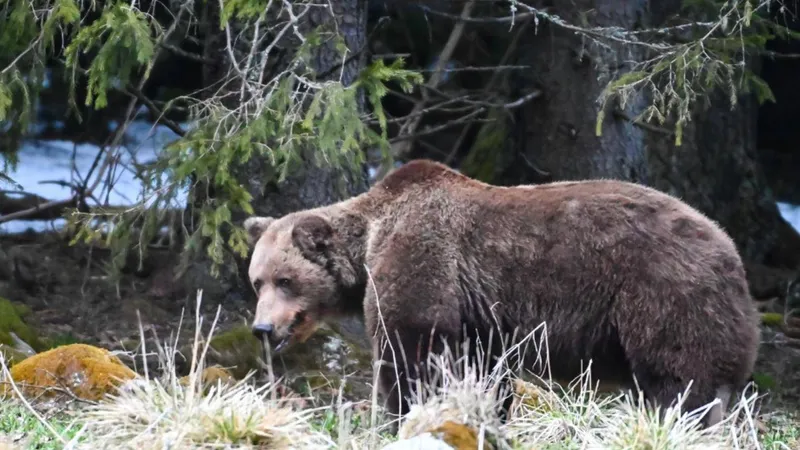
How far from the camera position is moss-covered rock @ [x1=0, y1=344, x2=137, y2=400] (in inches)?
268

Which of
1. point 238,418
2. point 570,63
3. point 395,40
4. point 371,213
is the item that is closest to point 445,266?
point 371,213

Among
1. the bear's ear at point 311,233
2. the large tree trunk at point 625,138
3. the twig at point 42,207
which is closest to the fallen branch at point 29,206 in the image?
the twig at point 42,207

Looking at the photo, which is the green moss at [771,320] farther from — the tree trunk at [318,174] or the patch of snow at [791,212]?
the tree trunk at [318,174]

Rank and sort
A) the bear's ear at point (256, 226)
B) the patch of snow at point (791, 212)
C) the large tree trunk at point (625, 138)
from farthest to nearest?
the patch of snow at point (791, 212) < the large tree trunk at point (625, 138) < the bear's ear at point (256, 226)

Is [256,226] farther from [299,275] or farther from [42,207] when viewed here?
[42,207]

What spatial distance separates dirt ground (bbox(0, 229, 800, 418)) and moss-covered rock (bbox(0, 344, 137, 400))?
301 cm

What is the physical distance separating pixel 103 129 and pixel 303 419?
A: 33.6 ft

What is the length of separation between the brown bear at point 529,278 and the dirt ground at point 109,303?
3.09 meters

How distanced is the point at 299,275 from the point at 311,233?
0.91ft

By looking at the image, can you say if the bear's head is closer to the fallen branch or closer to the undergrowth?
the undergrowth

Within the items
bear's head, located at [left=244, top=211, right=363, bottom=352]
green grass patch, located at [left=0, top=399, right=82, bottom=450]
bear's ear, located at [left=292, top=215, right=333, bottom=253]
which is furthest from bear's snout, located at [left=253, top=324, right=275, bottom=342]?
green grass patch, located at [left=0, top=399, right=82, bottom=450]

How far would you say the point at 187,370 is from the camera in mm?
9672

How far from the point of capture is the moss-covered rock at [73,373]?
6.80m

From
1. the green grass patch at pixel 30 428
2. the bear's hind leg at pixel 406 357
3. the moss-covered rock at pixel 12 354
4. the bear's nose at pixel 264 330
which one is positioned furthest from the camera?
the moss-covered rock at pixel 12 354
